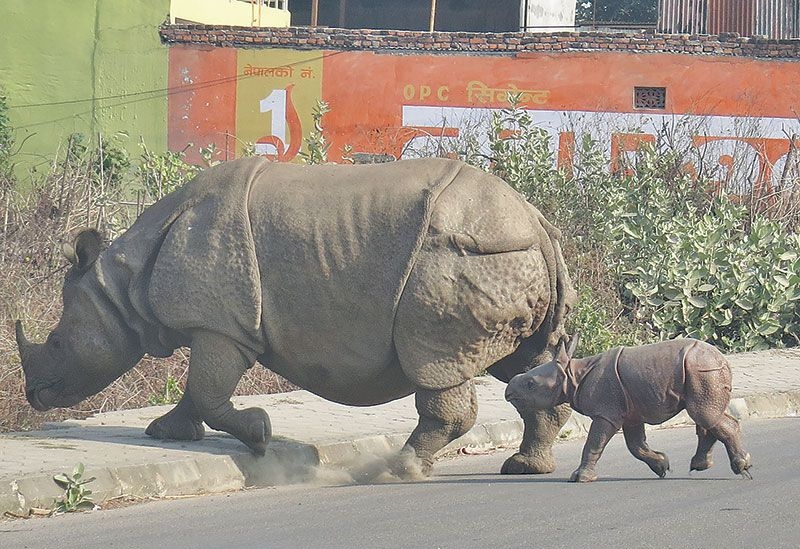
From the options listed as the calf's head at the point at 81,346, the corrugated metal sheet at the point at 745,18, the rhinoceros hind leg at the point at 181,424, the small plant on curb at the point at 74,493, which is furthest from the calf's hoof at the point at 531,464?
the corrugated metal sheet at the point at 745,18

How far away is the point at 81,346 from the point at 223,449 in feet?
3.51

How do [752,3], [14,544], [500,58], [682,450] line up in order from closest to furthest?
[14,544]
[682,450]
[500,58]
[752,3]

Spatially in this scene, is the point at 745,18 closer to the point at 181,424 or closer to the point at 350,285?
the point at 181,424

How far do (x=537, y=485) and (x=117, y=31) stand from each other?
2045 cm

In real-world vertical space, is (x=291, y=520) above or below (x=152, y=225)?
below

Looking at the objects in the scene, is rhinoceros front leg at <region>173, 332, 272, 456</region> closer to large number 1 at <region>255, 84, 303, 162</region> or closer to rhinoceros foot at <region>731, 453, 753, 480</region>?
rhinoceros foot at <region>731, 453, 753, 480</region>

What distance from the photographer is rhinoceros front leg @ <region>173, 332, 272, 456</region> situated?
8.19m

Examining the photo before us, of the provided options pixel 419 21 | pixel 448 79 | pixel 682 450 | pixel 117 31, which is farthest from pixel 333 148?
pixel 682 450

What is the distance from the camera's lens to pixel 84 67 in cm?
2681

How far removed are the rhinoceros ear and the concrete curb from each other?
57.2 inches

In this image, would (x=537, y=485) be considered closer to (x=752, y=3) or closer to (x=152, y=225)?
(x=152, y=225)

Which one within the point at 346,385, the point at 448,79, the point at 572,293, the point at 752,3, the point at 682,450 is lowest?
the point at 682,450

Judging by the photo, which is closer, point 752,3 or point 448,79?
point 448,79

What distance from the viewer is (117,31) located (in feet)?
87.8
